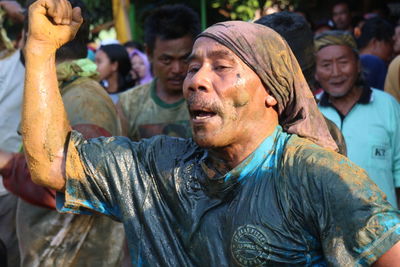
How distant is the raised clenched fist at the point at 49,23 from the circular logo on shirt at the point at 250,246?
1.03 meters

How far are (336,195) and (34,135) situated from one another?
115cm

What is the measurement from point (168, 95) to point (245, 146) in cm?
262

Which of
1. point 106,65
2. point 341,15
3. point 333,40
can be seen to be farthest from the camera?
point 341,15

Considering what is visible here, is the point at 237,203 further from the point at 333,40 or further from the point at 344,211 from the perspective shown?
the point at 333,40

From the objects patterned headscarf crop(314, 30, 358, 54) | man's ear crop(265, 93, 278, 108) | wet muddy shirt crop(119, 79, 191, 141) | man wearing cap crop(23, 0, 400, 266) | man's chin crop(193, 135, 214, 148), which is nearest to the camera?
man wearing cap crop(23, 0, 400, 266)

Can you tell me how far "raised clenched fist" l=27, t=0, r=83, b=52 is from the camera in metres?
2.93

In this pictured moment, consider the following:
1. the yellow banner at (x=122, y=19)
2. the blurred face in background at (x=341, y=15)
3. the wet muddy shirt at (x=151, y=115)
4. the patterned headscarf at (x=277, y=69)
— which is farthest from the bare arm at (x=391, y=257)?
the yellow banner at (x=122, y=19)

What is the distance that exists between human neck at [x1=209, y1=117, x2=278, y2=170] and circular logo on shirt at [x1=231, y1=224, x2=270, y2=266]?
31cm

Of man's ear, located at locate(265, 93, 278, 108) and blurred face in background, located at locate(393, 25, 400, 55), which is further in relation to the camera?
blurred face in background, located at locate(393, 25, 400, 55)

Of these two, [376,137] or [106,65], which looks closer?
[376,137]

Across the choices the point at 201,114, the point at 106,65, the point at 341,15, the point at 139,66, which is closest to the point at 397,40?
the point at 341,15

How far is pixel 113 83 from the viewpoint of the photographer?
8.61 meters

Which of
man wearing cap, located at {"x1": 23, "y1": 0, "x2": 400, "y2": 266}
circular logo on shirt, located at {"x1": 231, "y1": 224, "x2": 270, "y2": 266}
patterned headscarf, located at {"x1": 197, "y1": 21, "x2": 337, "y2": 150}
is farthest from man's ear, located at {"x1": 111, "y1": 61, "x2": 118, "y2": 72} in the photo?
circular logo on shirt, located at {"x1": 231, "y1": 224, "x2": 270, "y2": 266}

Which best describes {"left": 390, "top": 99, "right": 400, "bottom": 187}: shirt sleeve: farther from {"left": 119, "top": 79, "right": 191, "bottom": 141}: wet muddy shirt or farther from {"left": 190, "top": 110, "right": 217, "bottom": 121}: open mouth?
{"left": 190, "top": 110, "right": 217, "bottom": 121}: open mouth
